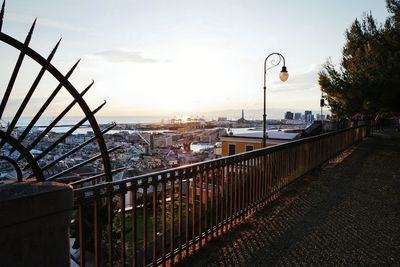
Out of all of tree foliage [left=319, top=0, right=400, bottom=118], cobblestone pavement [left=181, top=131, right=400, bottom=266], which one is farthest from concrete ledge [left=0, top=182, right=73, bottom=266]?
tree foliage [left=319, top=0, right=400, bottom=118]

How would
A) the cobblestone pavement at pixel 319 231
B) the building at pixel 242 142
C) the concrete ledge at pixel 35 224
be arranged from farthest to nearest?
the building at pixel 242 142
the cobblestone pavement at pixel 319 231
the concrete ledge at pixel 35 224

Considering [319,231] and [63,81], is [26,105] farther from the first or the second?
[319,231]

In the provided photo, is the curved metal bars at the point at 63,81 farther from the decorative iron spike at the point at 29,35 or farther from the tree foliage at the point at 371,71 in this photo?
the tree foliage at the point at 371,71

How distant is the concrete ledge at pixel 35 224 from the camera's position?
216 cm

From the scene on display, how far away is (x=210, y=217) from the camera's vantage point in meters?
4.55

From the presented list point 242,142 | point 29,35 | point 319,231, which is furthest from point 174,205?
point 242,142

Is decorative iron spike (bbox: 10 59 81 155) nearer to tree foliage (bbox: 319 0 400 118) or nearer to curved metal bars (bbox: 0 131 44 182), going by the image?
curved metal bars (bbox: 0 131 44 182)

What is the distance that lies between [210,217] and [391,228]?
2901 millimetres

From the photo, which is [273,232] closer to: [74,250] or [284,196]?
[284,196]

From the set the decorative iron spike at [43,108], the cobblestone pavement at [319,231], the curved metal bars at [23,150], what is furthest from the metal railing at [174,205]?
the decorative iron spike at [43,108]

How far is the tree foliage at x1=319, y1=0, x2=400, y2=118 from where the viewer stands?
17219mm

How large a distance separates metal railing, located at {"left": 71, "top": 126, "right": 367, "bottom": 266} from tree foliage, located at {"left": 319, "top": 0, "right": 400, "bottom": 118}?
1319 centimetres

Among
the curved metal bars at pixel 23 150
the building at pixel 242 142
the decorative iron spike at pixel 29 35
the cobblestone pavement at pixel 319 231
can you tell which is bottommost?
the building at pixel 242 142

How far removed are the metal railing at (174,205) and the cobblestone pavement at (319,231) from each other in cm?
25
